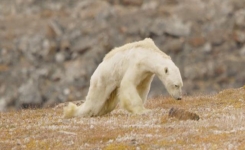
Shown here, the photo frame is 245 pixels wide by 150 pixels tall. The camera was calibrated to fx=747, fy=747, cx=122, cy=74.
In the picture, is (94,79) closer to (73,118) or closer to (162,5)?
(73,118)

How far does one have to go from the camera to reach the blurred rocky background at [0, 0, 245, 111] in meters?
90.4

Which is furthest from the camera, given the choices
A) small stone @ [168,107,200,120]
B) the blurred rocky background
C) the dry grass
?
the blurred rocky background

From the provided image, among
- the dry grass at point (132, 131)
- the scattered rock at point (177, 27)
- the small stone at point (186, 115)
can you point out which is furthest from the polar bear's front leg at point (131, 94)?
the scattered rock at point (177, 27)

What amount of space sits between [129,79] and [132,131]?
15.8 ft

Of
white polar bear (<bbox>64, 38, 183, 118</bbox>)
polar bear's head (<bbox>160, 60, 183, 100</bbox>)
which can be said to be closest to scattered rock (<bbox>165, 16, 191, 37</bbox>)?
white polar bear (<bbox>64, 38, 183, 118</bbox>)

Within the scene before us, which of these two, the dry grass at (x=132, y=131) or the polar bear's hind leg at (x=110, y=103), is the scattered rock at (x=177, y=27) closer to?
the polar bear's hind leg at (x=110, y=103)

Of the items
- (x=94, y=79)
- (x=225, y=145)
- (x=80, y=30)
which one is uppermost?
(x=80, y=30)

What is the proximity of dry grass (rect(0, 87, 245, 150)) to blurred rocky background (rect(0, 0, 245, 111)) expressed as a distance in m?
57.2

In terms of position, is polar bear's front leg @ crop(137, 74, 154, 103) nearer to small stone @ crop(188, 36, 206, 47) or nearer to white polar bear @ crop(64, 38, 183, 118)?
white polar bear @ crop(64, 38, 183, 118)

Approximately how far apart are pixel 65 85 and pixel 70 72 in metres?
3.64

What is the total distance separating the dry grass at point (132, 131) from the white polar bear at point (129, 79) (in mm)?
581

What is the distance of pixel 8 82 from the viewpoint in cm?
9231

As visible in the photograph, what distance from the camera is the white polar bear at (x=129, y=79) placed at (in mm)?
25891

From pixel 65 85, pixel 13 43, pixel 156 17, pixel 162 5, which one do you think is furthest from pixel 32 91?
pixel 162 5
